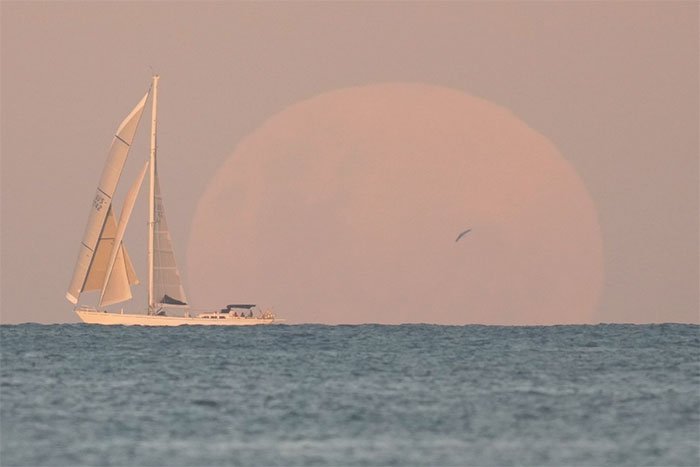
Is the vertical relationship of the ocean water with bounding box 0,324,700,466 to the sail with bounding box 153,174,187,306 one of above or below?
below

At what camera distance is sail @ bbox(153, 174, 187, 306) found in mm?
139250

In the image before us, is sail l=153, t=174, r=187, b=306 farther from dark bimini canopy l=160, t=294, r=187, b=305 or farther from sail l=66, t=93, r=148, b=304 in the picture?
sail l=66, t=93, r=148, b=304

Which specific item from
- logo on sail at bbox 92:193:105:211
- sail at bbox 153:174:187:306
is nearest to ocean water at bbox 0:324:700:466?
logo on sail at bbox 92:193:105:211

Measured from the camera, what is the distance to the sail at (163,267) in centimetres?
13925

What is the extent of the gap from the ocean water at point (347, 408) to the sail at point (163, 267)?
44.3 metres

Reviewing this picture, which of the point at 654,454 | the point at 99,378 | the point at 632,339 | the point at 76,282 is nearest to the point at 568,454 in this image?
the point at 654,454

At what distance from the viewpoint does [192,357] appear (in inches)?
3447

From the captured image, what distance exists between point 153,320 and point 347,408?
3488 inches

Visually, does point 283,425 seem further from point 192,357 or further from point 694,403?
point 192,357

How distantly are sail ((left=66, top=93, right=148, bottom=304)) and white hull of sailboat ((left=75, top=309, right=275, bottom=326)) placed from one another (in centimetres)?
466

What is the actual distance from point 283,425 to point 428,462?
8785 millimetres

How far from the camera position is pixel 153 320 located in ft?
467

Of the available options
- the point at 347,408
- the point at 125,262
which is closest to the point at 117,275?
the point at 125,262

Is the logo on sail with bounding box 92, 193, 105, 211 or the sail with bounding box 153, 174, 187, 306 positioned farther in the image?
the sail with bounding box 153, 174, 187, 306
